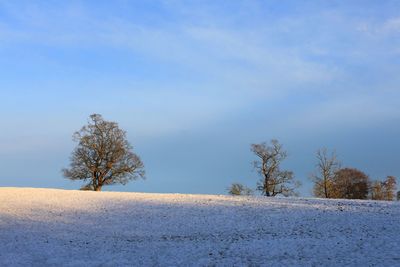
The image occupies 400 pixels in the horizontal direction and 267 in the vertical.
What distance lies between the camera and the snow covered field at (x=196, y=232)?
22.1m

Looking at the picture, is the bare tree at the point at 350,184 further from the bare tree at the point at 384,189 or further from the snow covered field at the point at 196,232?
the snow covered field at the point at 196,232

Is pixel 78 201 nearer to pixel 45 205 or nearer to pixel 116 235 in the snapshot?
pixel 45 205

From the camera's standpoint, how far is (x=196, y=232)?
28.8 m

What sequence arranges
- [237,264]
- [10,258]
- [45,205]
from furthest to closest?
1. [45,205]
2. [10,258]
3. [237,264]

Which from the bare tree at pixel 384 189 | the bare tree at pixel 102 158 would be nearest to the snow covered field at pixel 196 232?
the bare tree at pixel 102 158

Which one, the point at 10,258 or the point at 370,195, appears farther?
the point at 370,195

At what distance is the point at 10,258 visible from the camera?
22.8 m

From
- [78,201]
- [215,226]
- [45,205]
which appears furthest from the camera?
[78,201]

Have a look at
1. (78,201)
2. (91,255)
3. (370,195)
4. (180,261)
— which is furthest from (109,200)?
(370,195)

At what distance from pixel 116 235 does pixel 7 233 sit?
6.61 metres

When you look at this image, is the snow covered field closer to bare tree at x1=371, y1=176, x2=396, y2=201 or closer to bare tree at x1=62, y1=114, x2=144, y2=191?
bare tree at x1=62, y1=114, x2=144, y2=191

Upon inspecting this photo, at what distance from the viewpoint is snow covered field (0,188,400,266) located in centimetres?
2214

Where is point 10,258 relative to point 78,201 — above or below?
below

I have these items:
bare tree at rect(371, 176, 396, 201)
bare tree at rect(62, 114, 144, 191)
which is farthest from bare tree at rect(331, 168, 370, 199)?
bare tree at rect(62, 114, 144, 191)
